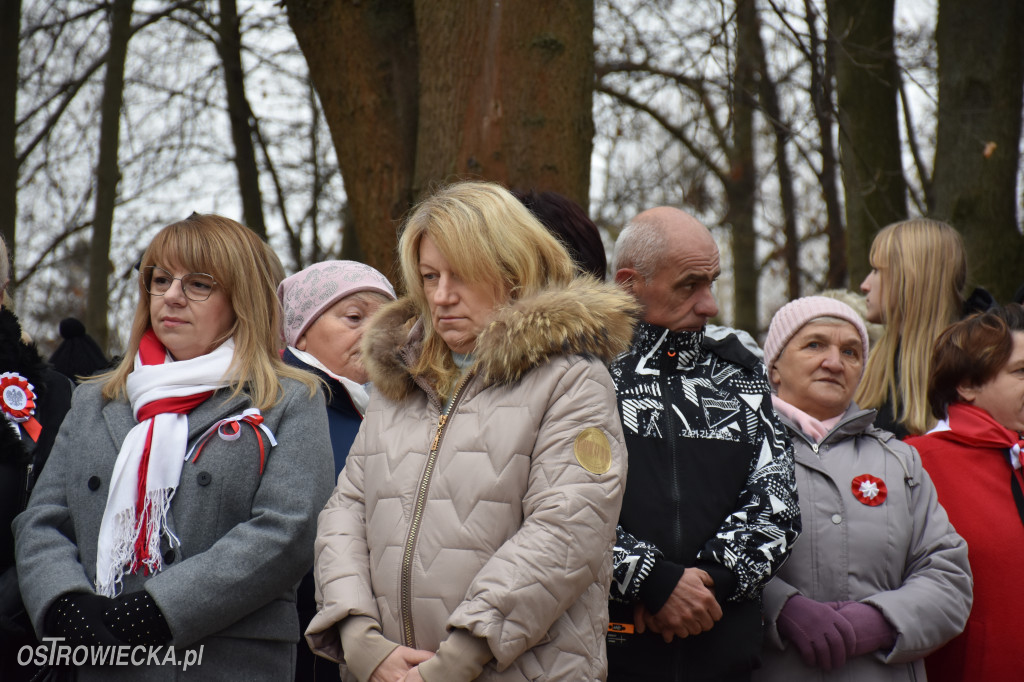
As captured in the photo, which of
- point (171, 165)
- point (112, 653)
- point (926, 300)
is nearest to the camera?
point (112, 653)

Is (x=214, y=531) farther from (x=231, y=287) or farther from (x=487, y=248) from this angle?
(x=487, y=248)

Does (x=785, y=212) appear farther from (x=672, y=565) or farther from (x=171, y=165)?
(x=672, y=565)

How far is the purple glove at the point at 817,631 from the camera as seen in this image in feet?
10.4

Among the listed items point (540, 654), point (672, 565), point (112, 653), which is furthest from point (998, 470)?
point (112, 653)

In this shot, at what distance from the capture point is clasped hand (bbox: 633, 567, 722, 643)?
291 cm

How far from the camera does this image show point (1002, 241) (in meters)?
6.71

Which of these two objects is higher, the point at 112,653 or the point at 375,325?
the point at 375,325

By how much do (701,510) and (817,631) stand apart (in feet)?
1.75

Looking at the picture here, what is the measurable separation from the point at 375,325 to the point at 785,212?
34.4 feet

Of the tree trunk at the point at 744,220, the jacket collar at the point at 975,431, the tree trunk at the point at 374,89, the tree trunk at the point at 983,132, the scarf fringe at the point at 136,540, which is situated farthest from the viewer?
the tree trunk at the point at 744,220

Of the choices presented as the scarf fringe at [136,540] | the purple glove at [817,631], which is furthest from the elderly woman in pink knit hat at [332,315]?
the purple glove at [817,631]

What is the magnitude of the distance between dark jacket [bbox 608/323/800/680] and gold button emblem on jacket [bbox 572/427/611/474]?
50 centimetres

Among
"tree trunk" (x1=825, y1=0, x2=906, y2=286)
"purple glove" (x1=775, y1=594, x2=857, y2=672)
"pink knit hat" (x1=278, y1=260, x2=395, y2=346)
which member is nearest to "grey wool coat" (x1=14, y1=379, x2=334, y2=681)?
"pink knit hat" (x1=278, y1=260, x2=395, y2=346)

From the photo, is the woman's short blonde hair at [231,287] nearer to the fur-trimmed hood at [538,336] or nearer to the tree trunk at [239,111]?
the fur-trimmed hood at [538,336]
